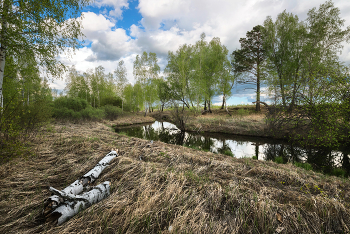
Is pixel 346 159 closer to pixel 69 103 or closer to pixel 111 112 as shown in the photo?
pixel 69 103

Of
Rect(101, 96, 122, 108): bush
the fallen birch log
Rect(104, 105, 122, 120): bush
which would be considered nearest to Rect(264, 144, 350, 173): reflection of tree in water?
the fallen birch log

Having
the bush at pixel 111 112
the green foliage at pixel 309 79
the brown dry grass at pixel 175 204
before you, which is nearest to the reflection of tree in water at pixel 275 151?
the green foliage at pixel 309 79

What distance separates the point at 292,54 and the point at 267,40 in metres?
3.48

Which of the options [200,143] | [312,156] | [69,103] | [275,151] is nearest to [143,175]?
[200,143]

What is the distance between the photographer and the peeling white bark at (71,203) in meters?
2.16

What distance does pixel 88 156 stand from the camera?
4.66 m

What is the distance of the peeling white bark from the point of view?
216 centimetres

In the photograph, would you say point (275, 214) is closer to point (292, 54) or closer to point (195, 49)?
point (292, 54)

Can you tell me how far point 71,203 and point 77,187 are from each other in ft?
2.23

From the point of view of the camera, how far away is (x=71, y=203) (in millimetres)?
2314

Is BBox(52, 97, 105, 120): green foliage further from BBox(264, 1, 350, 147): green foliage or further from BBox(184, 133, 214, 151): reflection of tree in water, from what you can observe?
BBox(264, 1, 350, 147): green foliage

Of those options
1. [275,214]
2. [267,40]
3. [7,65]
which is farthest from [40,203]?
[267,40]

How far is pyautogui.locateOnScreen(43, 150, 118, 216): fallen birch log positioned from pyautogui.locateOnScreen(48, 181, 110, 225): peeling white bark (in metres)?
0.07

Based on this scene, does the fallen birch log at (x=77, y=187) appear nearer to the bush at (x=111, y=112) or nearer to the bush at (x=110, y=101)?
the bush at (x=111, y=112)
